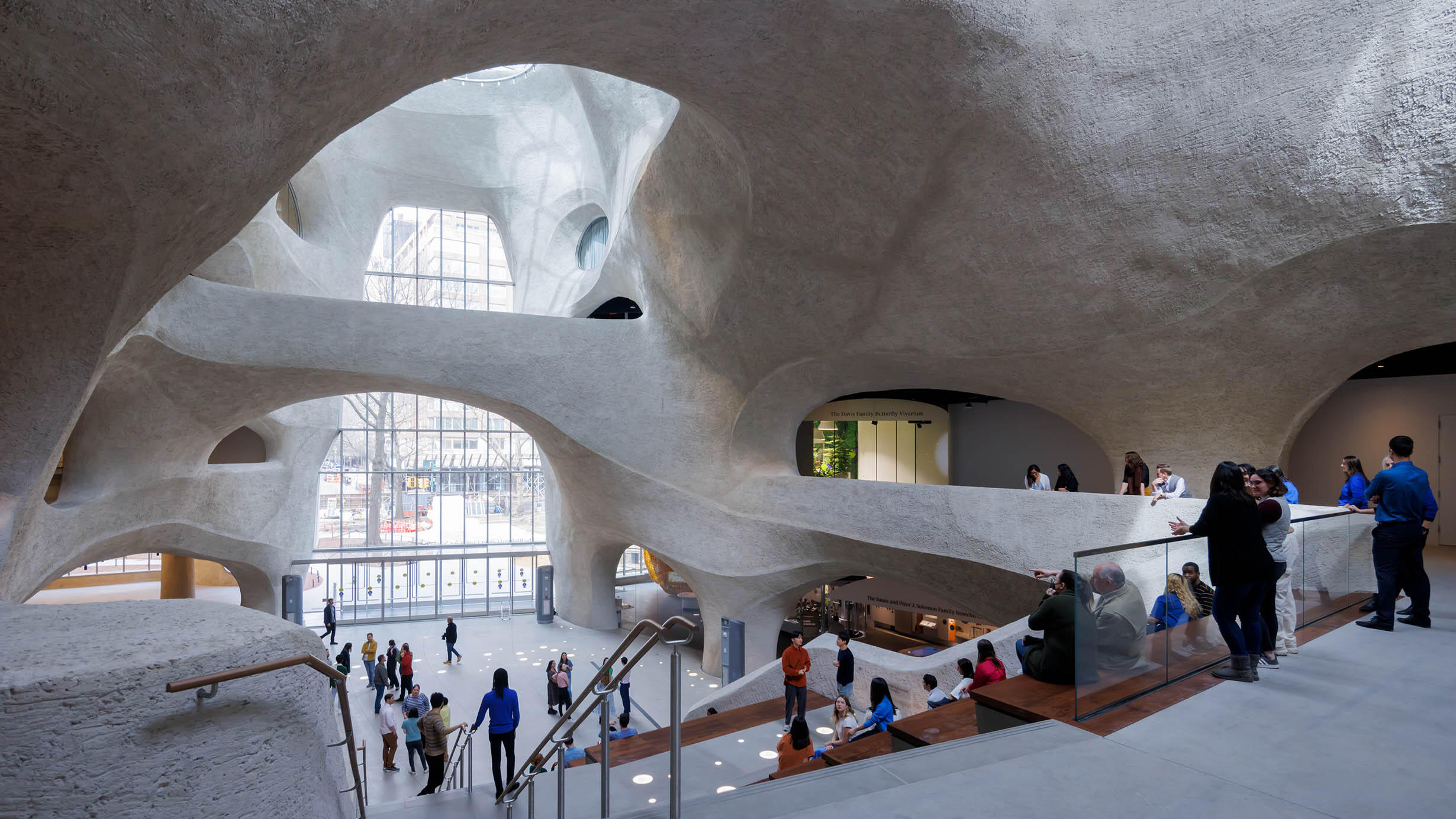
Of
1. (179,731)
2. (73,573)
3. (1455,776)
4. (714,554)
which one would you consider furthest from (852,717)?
(73,573)

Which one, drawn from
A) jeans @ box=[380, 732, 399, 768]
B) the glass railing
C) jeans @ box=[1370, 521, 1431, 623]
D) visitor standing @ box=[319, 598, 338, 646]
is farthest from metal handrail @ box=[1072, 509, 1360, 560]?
visitor standing @ box=[319, 598, 338, 646]

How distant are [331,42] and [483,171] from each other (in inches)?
721

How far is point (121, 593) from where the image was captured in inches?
841

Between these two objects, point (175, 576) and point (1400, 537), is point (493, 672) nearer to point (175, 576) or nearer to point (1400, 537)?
point (175, 576)

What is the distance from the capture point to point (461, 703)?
481 inches

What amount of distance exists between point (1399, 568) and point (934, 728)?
3.60m

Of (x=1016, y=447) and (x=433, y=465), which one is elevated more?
(x=1016, y=447)

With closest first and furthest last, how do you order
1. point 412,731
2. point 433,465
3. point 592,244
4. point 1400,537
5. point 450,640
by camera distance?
point 1400,537 → point 412,731 → point 450,640 → point 592,244 → point 433,465

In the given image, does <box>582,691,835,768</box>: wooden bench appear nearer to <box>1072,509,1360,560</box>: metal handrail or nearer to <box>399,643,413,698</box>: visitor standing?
<box>1072,509,1360,560</box>: metal handrail

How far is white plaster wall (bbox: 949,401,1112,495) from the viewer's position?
15273mm

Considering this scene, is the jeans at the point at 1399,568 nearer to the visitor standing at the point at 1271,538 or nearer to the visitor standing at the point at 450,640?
the visitor standing at the point at 1271,538

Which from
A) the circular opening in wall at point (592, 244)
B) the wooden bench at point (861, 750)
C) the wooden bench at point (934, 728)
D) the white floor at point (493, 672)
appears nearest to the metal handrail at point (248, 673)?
the wooden bench at point (861, 750)

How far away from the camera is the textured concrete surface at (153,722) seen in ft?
7.83

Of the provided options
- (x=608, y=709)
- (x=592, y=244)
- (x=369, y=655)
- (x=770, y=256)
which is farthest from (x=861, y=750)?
(x=592, y=244)
